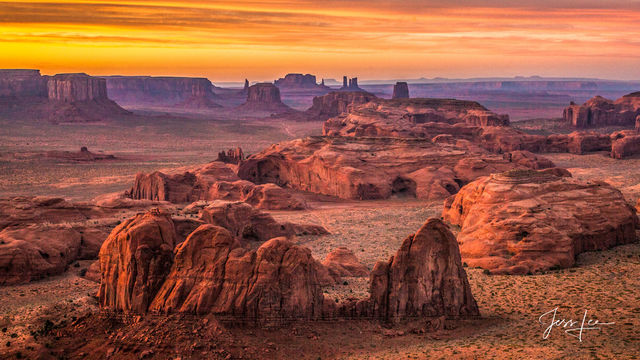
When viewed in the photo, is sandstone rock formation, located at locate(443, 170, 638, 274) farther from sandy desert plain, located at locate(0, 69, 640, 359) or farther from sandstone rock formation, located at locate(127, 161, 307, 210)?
sandstone rock formation, located at locate(127, 161, 307, 210)

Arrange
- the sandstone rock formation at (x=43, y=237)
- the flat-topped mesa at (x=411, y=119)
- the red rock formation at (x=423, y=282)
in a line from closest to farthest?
the red rock formation at (x=423, y=282)
the sandstone rock formation at (x=43, y=237)
the flat-topped mesa at (x=411, y=119)

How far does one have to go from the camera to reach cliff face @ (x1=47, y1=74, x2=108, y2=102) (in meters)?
183

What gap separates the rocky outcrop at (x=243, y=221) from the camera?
37625 mm

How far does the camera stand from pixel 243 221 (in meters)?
38.6

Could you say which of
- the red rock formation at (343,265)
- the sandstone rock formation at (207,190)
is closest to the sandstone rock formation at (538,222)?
the red rock formation at (343,265)

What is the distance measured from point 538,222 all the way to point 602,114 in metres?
102

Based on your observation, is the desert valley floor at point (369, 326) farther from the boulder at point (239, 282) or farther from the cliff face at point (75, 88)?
the cliff face at point (75, 88)

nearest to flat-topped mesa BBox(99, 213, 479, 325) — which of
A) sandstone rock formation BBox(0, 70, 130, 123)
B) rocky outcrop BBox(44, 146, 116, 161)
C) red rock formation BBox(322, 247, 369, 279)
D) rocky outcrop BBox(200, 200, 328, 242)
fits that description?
red rock formation BBox(322, 247, 369, 279)

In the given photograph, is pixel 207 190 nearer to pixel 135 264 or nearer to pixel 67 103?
pixel 135 264

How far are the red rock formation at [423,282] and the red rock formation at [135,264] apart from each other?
7.72 metres

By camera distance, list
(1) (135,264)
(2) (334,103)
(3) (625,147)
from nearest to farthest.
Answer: (1) (135,264) < (3) (625,147) < (2) (334,103)

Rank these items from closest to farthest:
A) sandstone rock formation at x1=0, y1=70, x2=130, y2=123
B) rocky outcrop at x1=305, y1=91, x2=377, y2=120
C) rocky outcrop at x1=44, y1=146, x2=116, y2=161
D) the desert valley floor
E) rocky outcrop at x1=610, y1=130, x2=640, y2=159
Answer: the desert valley floor, rocky outcrop at x1=610, y1=130, x2=640, y2=159, rocky outcrop at x1=44, y1=146, x2=116, y2=161, rocky outcrop at x1=305, y1=91, x2=377, y2=120, sandstone rock formation at x1=0, y1=70, x2=130, y2=123
